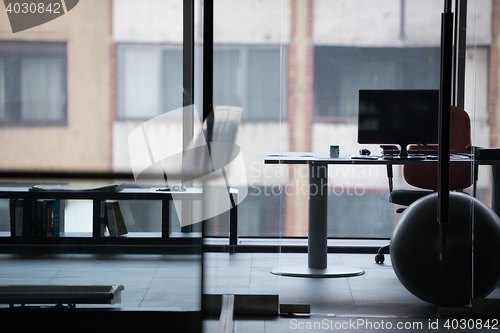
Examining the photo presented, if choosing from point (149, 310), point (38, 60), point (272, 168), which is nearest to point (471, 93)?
point (272, 168)

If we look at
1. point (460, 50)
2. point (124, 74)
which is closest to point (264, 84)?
point (124, 74)

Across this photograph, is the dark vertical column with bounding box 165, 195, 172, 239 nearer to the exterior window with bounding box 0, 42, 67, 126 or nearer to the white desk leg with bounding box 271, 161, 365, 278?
the exterior window with bounding box 0, 42, 67, 126

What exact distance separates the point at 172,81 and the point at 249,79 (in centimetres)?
44

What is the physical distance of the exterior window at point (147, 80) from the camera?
2.87m

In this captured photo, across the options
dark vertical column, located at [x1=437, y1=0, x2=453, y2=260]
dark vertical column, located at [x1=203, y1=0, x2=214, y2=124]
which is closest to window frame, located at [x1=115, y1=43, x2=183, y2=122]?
dark vertical column, located at [x1=203, y1=0, x2=214, y2=124]

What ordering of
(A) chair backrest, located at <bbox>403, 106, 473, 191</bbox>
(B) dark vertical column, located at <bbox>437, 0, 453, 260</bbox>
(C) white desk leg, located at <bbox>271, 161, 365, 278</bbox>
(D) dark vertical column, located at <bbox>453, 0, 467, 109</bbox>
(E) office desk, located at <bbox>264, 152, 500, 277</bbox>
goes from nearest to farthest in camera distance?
1. (B) dark vertical column, located at <bbox>437, 0, 453, 260</bbox>
2. (D) dark vertical column, located at <bbox>453, 0, 467, 109</bbox>
3. (E) office desk, located at <bbox>264, 152, 500, 277</bbox>
4. (C) white desk leg, located at <bbox>271, 161, 365, 278</bbox>
5. (A) chair backrest, located at <bbox>403, 106, 473, 191</bbox>

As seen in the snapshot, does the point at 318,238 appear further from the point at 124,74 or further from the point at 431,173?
the point at 124,74

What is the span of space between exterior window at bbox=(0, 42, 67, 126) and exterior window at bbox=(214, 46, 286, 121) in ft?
2.85

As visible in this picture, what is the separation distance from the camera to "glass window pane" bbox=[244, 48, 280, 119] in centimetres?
277

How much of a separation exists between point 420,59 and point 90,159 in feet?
8.69

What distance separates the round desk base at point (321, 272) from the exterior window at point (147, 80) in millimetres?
1472

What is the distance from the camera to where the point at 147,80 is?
2.90 metres

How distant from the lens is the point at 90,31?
281 centimetres

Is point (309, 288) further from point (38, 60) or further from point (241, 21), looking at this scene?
point (38, 60)
